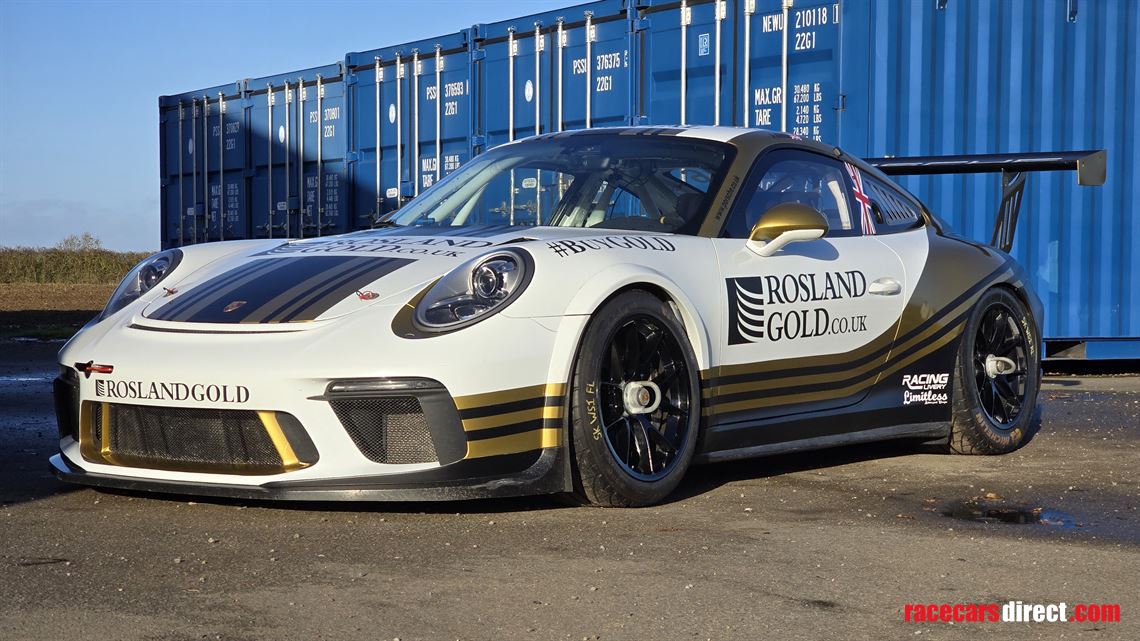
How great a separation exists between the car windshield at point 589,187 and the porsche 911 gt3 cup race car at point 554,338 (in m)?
0.01

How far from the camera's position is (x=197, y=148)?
1998 centimetres

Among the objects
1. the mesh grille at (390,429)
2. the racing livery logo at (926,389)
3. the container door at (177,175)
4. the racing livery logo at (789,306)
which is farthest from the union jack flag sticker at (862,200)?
the container door at (177,175)

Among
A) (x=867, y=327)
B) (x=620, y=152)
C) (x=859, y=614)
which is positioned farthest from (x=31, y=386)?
(x=859, y=614)

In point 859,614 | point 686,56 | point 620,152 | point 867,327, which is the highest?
point 686,56

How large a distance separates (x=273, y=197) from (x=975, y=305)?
1277cm

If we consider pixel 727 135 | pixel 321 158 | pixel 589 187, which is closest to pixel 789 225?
pixel 727 135

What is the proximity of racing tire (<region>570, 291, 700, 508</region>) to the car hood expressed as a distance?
0.39 metres

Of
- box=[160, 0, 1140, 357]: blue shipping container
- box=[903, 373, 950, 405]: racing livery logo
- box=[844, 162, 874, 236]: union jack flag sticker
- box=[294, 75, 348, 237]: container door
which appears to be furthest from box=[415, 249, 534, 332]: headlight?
box=[294, 75, 348, 237]: container door

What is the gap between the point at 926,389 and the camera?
20.2ft

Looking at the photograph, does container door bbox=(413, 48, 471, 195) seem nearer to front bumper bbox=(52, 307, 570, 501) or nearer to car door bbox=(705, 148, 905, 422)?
car door bbox=(705, 148, 905, 422)

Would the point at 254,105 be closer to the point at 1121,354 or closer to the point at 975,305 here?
the point at 1121,354

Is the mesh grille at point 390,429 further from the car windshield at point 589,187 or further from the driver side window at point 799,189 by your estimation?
the driver side window at point 799,189

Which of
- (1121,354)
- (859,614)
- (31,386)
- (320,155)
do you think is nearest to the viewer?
(859,614)

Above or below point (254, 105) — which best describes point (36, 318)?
below
